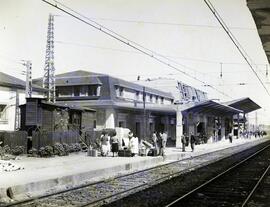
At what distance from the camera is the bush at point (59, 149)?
2783 centimetres

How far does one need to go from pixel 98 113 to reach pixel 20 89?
7745 mm

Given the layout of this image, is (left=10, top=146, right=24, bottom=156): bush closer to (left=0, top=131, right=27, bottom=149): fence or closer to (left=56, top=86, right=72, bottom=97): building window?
(left=0, top=131, right=27, bottom=149): fence

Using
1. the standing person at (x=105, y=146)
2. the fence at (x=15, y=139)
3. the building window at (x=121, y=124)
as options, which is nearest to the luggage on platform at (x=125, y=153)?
the standing person at (x=105, y=146)

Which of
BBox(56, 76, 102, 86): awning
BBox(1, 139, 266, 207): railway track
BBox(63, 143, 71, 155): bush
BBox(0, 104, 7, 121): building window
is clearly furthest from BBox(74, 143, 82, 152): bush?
BBox(56, 76, 102, 86): awning

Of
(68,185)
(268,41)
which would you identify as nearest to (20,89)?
(68,185)

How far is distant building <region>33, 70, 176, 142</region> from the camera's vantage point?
42.8 metres

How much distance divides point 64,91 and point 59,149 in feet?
73.6

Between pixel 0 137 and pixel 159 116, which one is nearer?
pixel 0 137

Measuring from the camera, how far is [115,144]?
1134 inches

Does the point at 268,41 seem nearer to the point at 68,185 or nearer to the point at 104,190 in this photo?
the point at 104,190

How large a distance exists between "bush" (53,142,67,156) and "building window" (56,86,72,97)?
21.1 meters

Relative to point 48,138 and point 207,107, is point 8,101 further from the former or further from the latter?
point 207,107

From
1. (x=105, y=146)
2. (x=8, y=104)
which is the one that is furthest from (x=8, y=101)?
(x=105, y=146)

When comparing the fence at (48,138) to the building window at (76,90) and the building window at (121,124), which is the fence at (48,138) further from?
the building window at (76,90)
